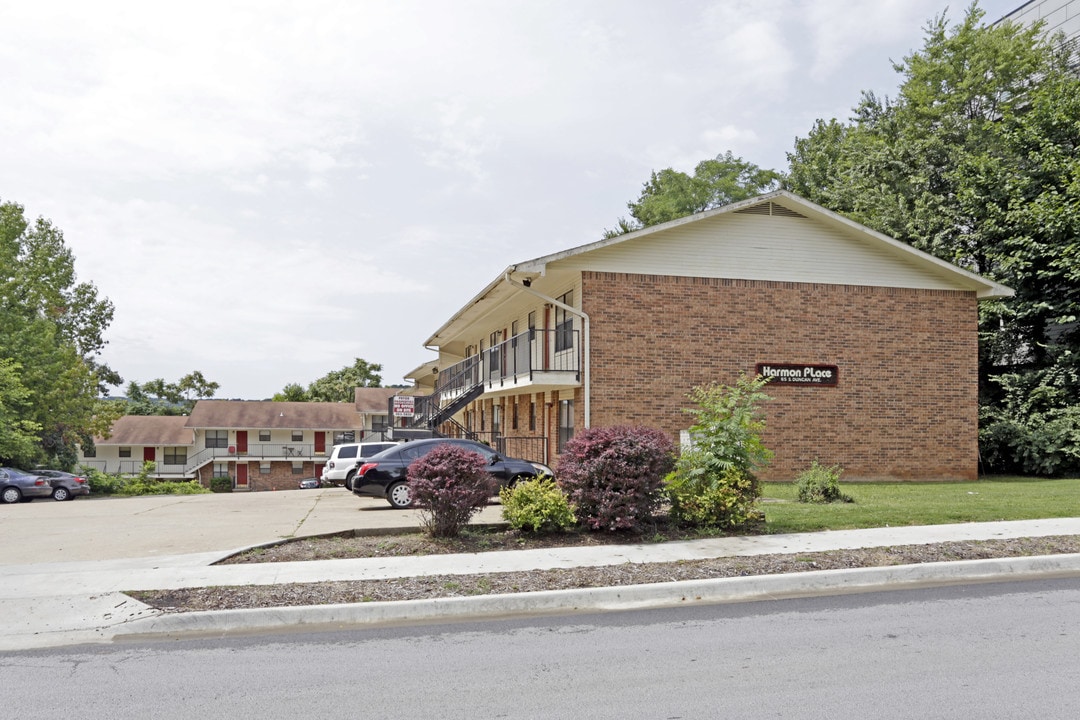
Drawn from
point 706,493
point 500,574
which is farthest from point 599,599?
point 706,493

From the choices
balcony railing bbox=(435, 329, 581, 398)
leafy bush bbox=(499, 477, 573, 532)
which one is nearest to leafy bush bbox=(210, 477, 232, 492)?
balcony railing bbox=(435, 329, 581, 398)

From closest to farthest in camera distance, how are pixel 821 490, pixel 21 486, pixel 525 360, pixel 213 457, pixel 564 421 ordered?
pixel 821 490, pixel 564 421, pixel 525 360, pixel 21 486, pixel 213 457

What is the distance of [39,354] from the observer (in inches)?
1518

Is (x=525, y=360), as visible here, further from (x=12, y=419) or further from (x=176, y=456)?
(x=176, y=456)

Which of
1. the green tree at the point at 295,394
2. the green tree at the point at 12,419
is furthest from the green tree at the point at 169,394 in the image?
the green tree at the point at 12,419

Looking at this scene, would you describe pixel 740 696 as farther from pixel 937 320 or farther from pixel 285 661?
pixel 937 320

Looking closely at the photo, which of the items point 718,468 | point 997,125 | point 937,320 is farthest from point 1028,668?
point 997,125

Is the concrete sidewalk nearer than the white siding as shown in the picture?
Yes

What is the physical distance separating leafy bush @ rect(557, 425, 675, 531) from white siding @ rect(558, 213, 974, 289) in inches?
346

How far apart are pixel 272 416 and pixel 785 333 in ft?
149

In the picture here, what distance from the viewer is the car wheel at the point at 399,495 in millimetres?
15625

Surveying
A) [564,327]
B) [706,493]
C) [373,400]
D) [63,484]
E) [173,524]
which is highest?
[564,327]

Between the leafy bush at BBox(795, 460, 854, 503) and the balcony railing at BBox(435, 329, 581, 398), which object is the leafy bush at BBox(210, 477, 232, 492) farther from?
the leafy bush at BBox(795, 460, 854, 503)

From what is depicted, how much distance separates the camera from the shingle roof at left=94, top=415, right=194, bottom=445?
55.7 m
